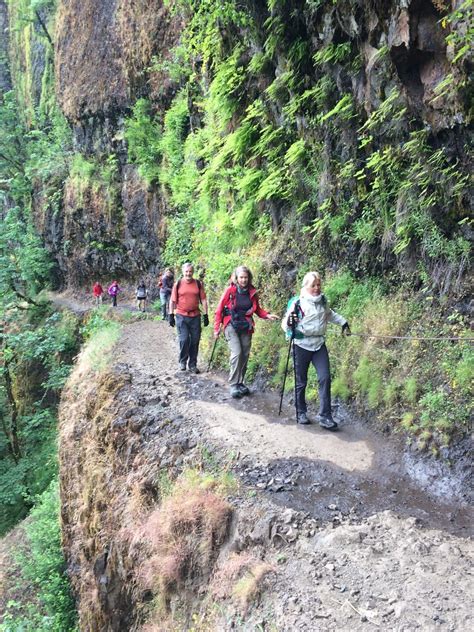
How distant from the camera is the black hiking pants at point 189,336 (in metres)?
9.62

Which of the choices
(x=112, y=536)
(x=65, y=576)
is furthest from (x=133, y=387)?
(x=65, y=576)

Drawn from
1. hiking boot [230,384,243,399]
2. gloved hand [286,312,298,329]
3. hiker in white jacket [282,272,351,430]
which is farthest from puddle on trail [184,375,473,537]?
gloved hand [286,312,298,329]

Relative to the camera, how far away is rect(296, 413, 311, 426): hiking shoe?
23.2 ft

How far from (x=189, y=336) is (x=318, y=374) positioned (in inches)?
149

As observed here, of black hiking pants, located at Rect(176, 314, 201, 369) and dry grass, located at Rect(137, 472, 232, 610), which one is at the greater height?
black hiking pants, located at Rect(176, 314, 201, 369)

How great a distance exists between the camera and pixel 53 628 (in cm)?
977

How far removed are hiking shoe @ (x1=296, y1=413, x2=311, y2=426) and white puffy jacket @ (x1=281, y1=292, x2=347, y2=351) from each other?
1041 millimetres

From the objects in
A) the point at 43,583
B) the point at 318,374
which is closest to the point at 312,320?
the point at 318,374

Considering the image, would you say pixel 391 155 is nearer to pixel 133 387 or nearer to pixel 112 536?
pixel 133 387

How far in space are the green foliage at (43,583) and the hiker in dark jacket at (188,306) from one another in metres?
5.83

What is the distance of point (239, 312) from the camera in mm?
8031

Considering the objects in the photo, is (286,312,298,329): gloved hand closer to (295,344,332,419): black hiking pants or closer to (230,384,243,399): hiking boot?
(295,344,332,419): black hiking pants

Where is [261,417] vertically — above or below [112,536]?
above

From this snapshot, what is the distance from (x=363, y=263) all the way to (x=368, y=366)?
6.02 ft
